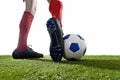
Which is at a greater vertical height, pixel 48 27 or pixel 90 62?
pixel 48 27

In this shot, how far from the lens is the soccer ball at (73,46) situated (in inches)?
275

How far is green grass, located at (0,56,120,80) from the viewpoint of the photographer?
6.00m

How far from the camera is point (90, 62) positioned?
23.3 ft

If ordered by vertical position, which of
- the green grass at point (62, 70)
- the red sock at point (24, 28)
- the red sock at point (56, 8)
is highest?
the red sock at point (56, 8)

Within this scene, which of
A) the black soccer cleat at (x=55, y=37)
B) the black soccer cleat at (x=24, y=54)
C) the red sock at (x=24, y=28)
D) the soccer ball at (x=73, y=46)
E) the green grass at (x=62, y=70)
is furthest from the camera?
the black soccer cleat at (x=24, y=54)

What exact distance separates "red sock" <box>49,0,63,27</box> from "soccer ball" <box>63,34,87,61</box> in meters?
0.89

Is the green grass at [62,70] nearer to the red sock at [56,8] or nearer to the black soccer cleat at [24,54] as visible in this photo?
the black soccer cleat at [24,54]

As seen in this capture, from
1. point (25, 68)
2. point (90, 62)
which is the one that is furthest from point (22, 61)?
point (90, 62)

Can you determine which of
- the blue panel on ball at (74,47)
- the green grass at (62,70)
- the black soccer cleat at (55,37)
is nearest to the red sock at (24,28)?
the green grass at (62,70)

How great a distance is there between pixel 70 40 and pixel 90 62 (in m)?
0.54

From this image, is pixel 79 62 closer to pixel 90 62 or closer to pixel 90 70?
pixel 90 62

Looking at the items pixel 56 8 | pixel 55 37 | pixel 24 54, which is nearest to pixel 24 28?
pixel 24 54

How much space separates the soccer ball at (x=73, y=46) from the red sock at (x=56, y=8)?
0.89 metres

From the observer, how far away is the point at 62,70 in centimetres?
632
